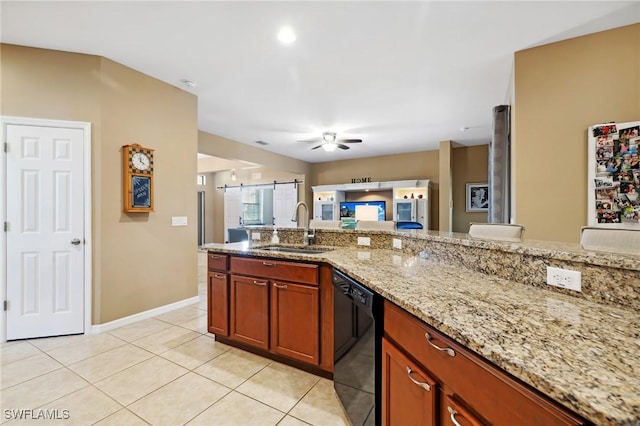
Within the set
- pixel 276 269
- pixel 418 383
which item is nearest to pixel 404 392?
pixel 418 383

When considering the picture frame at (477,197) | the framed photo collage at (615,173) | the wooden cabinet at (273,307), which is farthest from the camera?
the picture frame at (477,197)

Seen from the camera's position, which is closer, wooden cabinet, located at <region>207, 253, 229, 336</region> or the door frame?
wooden cabinet, located at <region>207, 253, 229, 336</region>

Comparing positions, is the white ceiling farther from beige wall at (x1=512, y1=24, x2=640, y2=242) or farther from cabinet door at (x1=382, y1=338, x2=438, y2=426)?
cabinet door at (x1=382, y1=338, x2=438, y2=426)

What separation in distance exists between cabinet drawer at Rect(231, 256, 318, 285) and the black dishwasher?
0.26m

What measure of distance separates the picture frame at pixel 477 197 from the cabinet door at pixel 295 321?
5990 millimetres

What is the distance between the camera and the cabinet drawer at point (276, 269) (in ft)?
6.86

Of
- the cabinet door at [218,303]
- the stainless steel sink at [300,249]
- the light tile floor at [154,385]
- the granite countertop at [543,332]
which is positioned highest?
the granite countertop at [543,332]

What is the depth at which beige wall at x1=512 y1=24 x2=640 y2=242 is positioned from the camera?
A: 238 centimetres

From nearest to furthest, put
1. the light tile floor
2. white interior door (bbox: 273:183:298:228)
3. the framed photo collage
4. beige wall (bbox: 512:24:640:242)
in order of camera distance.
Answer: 1. the light tile floor
2. the framed photo collage
3. beige wall (bbox: 512:24:640:242)
4. white interior door (bbox: 273:183:298:228)

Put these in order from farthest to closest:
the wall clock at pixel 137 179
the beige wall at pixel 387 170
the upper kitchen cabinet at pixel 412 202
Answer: the beige wall at pixel 387 170 < the upper kitchen cabinet at pixel 412 202 < the wall clock at pixel 137 179

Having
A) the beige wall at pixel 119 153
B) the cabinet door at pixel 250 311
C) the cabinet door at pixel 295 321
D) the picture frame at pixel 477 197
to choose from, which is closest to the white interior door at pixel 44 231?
the beige wall at pixel 119 153

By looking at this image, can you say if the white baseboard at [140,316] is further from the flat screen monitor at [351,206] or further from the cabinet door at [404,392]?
the flat screen monitor at [351,206]

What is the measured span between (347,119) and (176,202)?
3025mm

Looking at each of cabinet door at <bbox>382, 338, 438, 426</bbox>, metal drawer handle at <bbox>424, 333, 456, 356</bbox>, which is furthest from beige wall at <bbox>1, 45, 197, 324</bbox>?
metal drawer handle at <bbox>424, 333, 456, 356</bbox>
